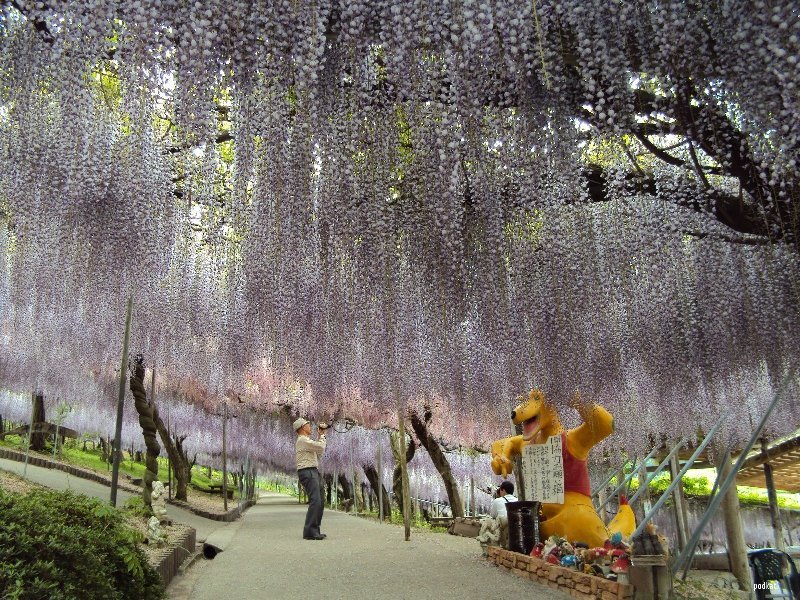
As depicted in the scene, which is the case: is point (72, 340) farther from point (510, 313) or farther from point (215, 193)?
point (510, 313)

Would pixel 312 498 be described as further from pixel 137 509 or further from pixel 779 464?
pixel 779 464

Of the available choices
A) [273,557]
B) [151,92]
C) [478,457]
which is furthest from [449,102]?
[478,457]

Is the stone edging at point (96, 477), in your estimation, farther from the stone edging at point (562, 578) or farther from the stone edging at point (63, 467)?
the stone edging at point (562, 578)

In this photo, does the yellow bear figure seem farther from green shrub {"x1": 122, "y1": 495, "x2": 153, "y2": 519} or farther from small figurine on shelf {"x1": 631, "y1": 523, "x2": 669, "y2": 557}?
green shrub {"x1": 122, "y1": 495, "x2": 153, "y2": 519}

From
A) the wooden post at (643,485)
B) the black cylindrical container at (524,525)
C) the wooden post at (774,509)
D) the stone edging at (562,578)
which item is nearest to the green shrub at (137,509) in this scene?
the stone edging at (562,578)

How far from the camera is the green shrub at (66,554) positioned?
7.76 ft

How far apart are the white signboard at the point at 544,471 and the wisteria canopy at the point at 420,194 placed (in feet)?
3.45

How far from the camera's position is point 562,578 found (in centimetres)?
475

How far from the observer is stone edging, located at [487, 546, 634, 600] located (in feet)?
13.3

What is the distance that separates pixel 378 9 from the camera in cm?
342

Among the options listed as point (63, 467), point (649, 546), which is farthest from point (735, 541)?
point (63, 467)

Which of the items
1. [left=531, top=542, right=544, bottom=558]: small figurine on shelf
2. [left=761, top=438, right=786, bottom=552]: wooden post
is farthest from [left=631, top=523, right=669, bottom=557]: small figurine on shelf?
[left=761, top=438, right=786, bottom=552]: wooden post

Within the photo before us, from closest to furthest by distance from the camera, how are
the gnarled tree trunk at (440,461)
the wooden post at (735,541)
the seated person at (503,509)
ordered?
the seated person at (503,509), the wooden post at (735,541), the gnarled tree trunk at (440,461)

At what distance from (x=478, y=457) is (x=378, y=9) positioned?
1600 centimetres
